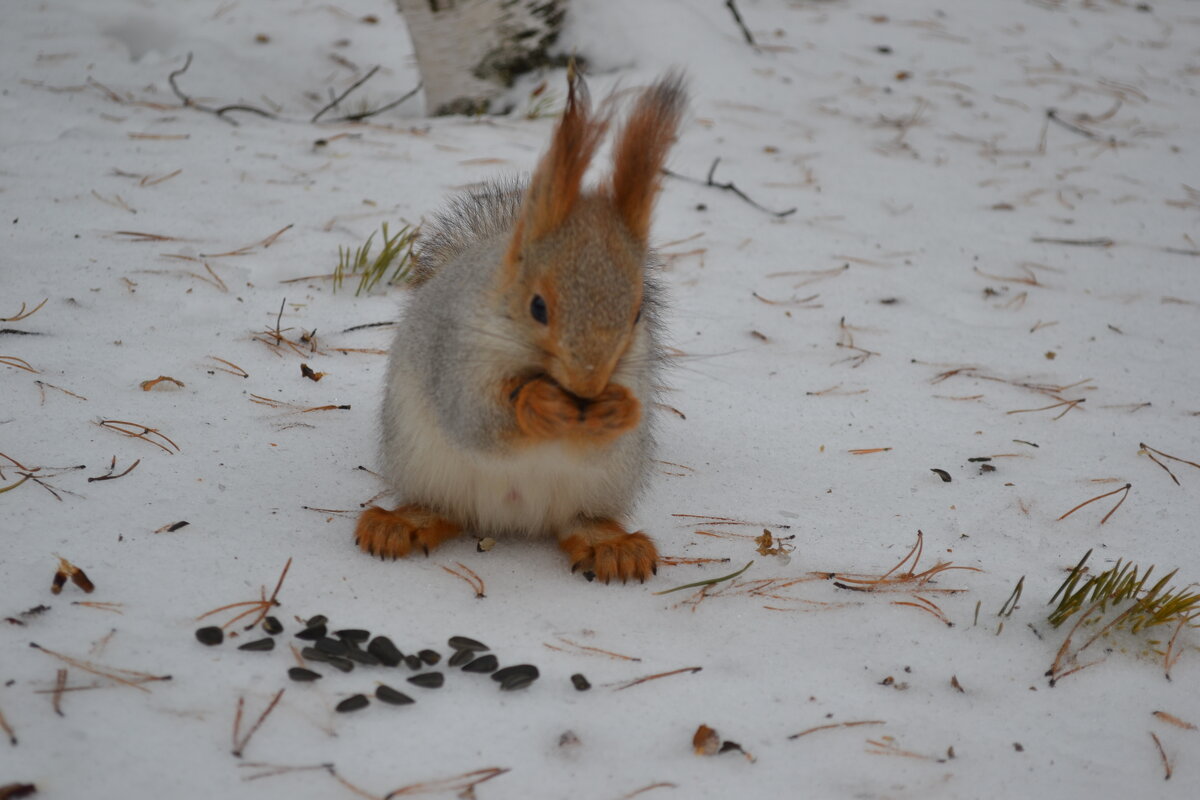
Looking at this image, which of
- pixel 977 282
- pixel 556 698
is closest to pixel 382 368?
pixel 556 698

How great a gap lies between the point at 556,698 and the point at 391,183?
2.26m

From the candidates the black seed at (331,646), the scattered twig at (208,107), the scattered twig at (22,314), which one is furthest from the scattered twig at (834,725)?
the scattered twig at (208,107)

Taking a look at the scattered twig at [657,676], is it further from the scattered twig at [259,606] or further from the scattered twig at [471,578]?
the scattered twig at [259,606]

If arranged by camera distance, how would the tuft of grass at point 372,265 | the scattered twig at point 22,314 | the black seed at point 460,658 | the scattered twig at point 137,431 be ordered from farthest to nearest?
the tuft of grass at point 372,265 < the scattered twig at point 22,314 < the scattered twig at point 137,431 < the black seed at point 460,658

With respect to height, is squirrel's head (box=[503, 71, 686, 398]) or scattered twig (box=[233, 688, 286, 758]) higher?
squirrel's head (box=[503, 71, 686, 398])

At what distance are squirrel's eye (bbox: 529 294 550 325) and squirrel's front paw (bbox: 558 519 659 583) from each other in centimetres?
49

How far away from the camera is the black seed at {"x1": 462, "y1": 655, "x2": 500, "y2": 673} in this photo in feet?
4.85

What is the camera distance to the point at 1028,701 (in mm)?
1540

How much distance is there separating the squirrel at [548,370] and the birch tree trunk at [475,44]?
221cm

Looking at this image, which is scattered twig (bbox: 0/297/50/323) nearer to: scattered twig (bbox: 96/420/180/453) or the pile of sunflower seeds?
scattered twig (bbox: 96/420/180/453)

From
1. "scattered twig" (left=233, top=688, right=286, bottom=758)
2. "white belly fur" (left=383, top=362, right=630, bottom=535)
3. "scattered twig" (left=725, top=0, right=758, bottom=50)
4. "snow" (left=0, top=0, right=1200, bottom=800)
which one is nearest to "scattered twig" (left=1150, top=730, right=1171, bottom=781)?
"snow" (left=0, top=0, right=1200, bottom=800)

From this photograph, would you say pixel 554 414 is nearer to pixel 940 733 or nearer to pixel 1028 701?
pixel 940 733

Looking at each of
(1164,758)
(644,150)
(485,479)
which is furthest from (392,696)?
(1164,758)

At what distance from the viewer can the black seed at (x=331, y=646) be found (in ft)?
4.79
